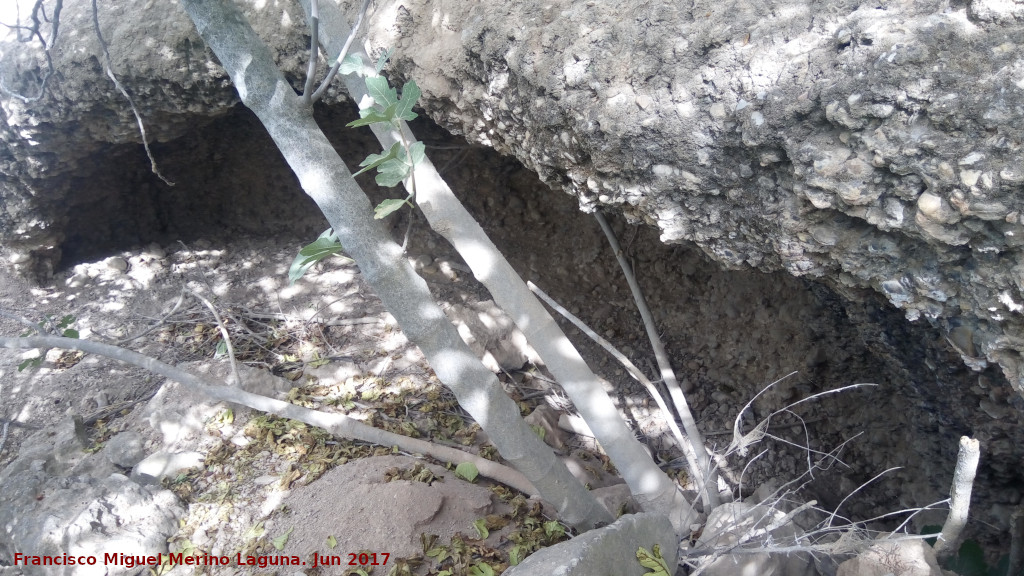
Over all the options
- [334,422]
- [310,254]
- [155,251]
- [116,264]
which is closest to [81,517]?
[334,422]

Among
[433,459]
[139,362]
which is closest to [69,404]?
[139,362]

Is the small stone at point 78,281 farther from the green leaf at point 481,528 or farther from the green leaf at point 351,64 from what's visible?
the green leaf at point 351,64

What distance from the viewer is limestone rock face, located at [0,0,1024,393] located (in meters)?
1.16

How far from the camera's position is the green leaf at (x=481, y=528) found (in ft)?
6.58

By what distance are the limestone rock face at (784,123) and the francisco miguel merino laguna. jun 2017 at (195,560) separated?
1.30 meters

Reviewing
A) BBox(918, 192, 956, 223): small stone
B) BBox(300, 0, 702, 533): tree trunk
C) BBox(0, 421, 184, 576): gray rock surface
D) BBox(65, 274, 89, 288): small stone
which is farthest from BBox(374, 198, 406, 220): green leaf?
BBox(65, 274, 89, 288): small stone

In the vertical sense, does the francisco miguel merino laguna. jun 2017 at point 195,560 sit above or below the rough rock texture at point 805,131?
below

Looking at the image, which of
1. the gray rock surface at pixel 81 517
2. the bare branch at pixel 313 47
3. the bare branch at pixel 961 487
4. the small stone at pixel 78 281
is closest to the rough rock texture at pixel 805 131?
the bare branch at pixel 961 487

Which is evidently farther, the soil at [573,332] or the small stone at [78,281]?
the small stone at [78,281]

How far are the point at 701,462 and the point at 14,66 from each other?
12.3ft

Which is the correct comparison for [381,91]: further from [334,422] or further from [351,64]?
[334,422]

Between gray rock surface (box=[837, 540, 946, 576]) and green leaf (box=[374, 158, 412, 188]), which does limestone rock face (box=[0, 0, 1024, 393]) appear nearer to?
gray rock surface (box=[837, 540, 946, 576])

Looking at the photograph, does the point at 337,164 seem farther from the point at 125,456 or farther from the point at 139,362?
the point at 125,456

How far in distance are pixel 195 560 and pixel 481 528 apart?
101 centimetres
